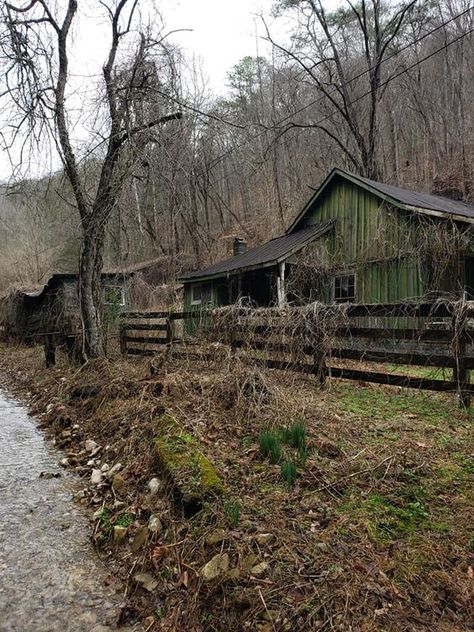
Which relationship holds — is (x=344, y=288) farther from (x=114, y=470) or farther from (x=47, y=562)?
(x=47, y=562)

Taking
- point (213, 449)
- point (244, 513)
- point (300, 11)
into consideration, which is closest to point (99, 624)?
point (244, 513)

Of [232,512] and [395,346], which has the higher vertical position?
[395,346]

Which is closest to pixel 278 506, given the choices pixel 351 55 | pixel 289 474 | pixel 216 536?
pixel 289 474

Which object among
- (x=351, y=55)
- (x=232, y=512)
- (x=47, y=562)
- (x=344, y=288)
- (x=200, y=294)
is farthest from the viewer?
(x=351, y=55)

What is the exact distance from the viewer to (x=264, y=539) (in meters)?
2.72

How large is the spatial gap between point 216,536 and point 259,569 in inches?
15.8

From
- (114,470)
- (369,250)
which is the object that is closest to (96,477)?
(114,470)

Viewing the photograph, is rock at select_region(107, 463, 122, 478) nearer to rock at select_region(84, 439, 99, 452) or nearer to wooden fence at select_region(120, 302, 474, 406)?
rock at select_region(84, 439, 99, 452)

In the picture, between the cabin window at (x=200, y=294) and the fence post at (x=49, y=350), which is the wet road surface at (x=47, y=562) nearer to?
the fence post at (x=49, y=350)

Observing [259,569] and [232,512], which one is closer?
[259,569]

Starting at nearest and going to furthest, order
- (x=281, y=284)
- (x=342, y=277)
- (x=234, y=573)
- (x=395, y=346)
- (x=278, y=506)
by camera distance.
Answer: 1. (x=234, y=573)
2. (x=278, y=506)
3. (x=395, y=346)
4. (x=281, y=284)
5. (x=342, y=277)

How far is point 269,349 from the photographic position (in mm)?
7270

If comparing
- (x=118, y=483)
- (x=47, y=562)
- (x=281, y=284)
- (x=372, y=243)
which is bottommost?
(x=47, y=562)

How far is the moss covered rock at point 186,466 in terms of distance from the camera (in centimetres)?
326
